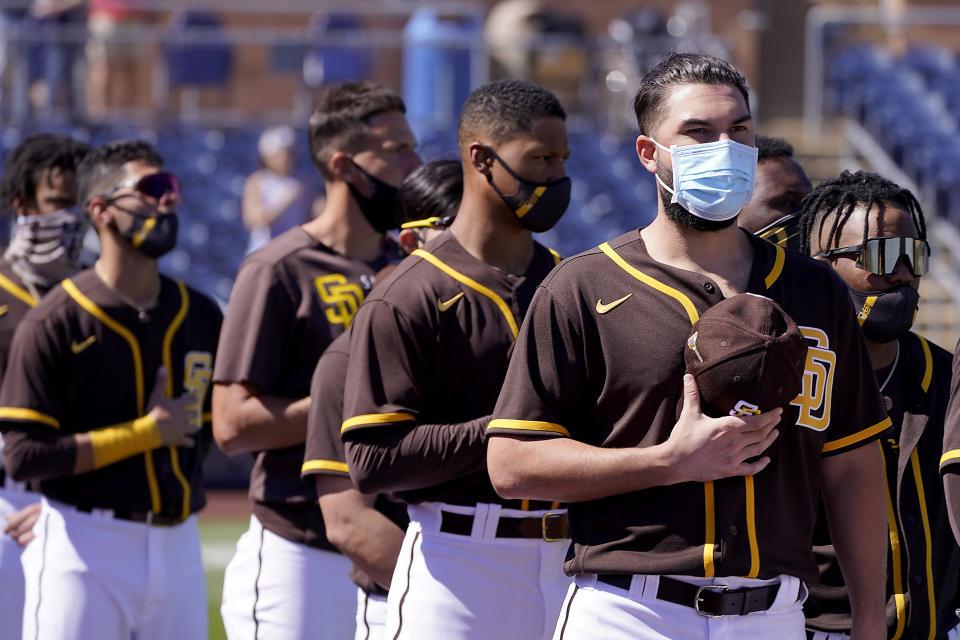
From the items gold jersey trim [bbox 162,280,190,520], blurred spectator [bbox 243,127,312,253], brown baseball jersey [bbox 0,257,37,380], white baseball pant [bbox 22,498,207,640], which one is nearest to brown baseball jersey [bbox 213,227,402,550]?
gold jersey trim [bbox 162,280,190,520]

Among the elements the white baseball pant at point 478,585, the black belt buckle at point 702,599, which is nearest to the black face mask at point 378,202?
the white baseball pant at point 478,585

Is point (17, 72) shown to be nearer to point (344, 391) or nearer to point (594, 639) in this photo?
point (344, 391)

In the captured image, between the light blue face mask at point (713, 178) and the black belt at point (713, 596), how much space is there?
0.79 metres

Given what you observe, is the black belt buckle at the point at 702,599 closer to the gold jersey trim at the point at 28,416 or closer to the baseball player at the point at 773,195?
the baseball player at the point at 773,195

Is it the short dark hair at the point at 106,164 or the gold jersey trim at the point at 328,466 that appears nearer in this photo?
the gold jersey trim at the point at 328,466

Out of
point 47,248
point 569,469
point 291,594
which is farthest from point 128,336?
point 569,469

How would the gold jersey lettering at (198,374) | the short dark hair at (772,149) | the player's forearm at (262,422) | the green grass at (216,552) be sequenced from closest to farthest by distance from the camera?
the player's forearm at (262,422) < the short dark hair at (772,149) < the gold jersey lettering at (198,374) < the green grass at (216,552)

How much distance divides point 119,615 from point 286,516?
63 cm

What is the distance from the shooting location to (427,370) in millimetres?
3779

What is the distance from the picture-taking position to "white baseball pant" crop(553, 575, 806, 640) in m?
2.94

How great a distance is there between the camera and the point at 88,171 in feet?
17.0

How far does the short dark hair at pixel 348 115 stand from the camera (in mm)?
4961

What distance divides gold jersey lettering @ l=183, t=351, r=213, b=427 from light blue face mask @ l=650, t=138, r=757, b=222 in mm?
2437

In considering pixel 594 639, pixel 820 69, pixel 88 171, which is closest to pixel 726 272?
pixel 594 639
